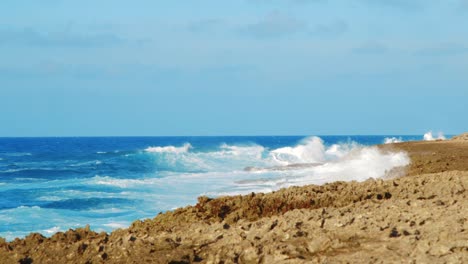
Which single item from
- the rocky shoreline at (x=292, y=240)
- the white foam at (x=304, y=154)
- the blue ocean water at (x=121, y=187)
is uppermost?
the white foam at (x=304, y=154)

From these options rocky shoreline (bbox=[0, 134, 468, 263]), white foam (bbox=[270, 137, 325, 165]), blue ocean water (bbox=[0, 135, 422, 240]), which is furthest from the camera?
white foam (bbox=[270, 137, 325, 165])

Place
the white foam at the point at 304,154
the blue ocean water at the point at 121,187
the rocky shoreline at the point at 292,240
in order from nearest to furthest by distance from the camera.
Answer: the rocky shoreline at the point at 292,240, the blue ocean water at the point at 121,187, the white foam at the point at 304,154

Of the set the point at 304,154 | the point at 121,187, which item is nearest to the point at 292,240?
the point at 121,187

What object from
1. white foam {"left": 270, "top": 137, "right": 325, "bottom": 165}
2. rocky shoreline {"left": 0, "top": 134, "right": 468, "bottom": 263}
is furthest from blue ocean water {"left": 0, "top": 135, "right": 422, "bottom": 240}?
rocky shoreline {"left": 0, "top": 134, "right": 468, "bottom": 263}

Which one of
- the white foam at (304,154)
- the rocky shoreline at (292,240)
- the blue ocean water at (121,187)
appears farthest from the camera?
the white foam at (304,154)

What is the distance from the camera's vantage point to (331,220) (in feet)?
22.3

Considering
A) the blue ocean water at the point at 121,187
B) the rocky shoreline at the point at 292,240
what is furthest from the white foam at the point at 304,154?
the rocky shoreline at the point at 292,240

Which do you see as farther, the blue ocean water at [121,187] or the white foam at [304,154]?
the white foam at [304,154]

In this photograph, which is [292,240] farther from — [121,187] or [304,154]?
[304,154]

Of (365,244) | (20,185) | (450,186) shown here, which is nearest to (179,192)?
(20,185)

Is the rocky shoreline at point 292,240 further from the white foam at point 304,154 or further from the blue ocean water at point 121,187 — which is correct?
the white foam at point 304,154

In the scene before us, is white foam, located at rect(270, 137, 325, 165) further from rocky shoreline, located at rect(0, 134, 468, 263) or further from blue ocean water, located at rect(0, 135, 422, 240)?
rocky shoreline, located at rect(0, 134, 468, 263)

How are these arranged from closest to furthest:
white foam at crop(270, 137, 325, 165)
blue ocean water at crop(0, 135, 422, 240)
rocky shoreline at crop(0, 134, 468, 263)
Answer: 1. rocky shoreline at crop(0, 134, 468, 263)
2. blue ocean water at crop(0, 135, 422, 240)
3. white foam at crop(270, 137, 325, 165)

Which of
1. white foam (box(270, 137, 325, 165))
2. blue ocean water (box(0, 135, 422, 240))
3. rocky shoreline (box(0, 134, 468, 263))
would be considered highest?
white foam (box(270, 137, 325, 165))
